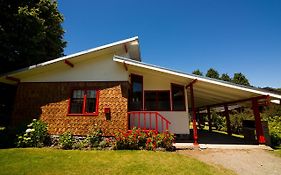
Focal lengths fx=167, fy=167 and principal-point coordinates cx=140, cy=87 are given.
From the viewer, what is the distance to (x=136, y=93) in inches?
426

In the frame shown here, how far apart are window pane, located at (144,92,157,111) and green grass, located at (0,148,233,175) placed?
3.59 metres

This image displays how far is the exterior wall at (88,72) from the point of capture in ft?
32.2

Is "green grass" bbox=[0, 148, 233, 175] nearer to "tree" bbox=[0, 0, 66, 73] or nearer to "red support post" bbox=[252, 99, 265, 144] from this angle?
"red support post" bbox=[252, 99, 265, 144]

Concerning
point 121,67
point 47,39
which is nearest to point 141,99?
point 121,67

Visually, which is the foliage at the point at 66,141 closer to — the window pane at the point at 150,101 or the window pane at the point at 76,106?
the window pane at the point at 76,106

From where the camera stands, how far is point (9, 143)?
28.1 feet

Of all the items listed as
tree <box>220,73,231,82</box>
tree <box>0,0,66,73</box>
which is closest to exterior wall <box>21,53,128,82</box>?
tree <box>0,0,66,73</box>

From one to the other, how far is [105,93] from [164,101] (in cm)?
377

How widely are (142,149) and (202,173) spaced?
10.5 ft

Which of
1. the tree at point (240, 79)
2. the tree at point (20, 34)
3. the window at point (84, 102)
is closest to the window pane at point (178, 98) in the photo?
the window at point (84, 102)

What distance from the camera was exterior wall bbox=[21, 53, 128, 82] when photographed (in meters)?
9.81

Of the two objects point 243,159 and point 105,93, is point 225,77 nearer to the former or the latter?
point 243,159

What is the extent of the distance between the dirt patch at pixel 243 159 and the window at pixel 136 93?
394 centimetres

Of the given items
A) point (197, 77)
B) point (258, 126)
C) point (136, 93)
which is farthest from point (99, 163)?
point (258, 126)
